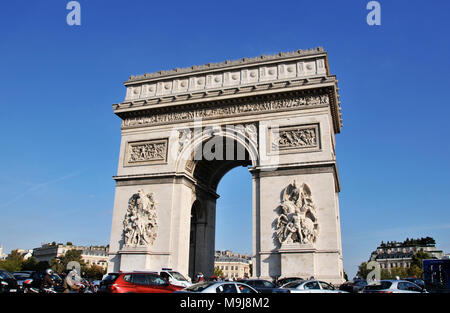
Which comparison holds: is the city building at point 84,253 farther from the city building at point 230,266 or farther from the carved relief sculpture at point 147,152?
the carved relief sculpture at point 147,152

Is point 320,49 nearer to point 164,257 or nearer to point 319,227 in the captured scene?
point 319,227

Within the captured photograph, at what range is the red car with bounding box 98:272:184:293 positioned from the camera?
12.5 meters

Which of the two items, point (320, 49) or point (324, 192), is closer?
point (324, 192)

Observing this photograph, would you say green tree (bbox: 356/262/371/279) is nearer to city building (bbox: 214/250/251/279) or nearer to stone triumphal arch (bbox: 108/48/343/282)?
city building (bbox: 214/250/251/279)

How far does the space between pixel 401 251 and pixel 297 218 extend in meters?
85.3

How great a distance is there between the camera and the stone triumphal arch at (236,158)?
2131cm

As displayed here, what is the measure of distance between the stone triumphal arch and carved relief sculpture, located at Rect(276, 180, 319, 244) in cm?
5

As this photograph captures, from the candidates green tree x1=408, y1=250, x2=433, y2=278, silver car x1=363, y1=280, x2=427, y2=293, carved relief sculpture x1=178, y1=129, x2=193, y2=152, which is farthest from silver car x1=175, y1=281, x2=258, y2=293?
green tree x1=408, y1=250, x2=433, y2=278

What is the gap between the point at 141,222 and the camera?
23.8 metres

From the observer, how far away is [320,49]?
24047 millimetres

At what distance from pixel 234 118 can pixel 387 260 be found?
269 feet
